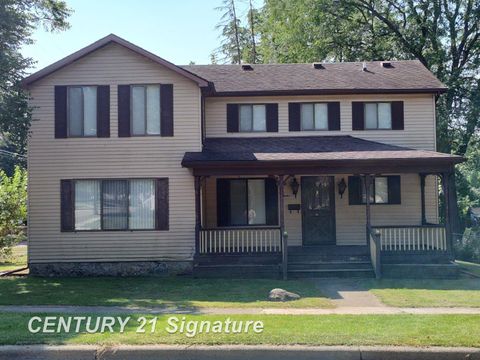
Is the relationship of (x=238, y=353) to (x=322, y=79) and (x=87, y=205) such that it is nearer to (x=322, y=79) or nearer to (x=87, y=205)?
(x=87, y=205)

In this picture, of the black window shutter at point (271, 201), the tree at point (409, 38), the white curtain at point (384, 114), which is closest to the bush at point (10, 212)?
the black window shutter at point (271, 201)

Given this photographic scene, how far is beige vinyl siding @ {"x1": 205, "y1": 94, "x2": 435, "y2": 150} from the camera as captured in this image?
57.9 ft

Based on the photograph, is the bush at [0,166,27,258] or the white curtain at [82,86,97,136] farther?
the bush at [0,166,27,258]

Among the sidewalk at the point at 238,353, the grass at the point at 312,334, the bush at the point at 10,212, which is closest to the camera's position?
the sidewalk at the point at 238,353

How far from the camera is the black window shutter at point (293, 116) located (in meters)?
17.8

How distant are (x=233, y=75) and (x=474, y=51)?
14.2 meters

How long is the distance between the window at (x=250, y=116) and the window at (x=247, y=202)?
197 centimetres

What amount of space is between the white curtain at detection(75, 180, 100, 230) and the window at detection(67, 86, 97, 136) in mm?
1569

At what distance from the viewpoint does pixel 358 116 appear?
17.8m

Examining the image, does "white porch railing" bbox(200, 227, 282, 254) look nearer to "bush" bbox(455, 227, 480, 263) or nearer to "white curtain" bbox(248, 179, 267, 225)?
"white curtain" bbox(248, 179, 267, 225)

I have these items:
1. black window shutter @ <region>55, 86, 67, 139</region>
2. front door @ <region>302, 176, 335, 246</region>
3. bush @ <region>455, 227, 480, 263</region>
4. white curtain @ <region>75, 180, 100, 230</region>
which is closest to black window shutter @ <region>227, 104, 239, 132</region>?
→ front door @ <region>302, 176, 335, 246</region>

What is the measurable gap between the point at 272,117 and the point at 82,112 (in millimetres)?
6239

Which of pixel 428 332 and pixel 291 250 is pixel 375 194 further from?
pixel 428 332

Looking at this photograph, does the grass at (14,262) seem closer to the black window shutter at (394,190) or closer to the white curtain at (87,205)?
the white curtain at (87,205)
